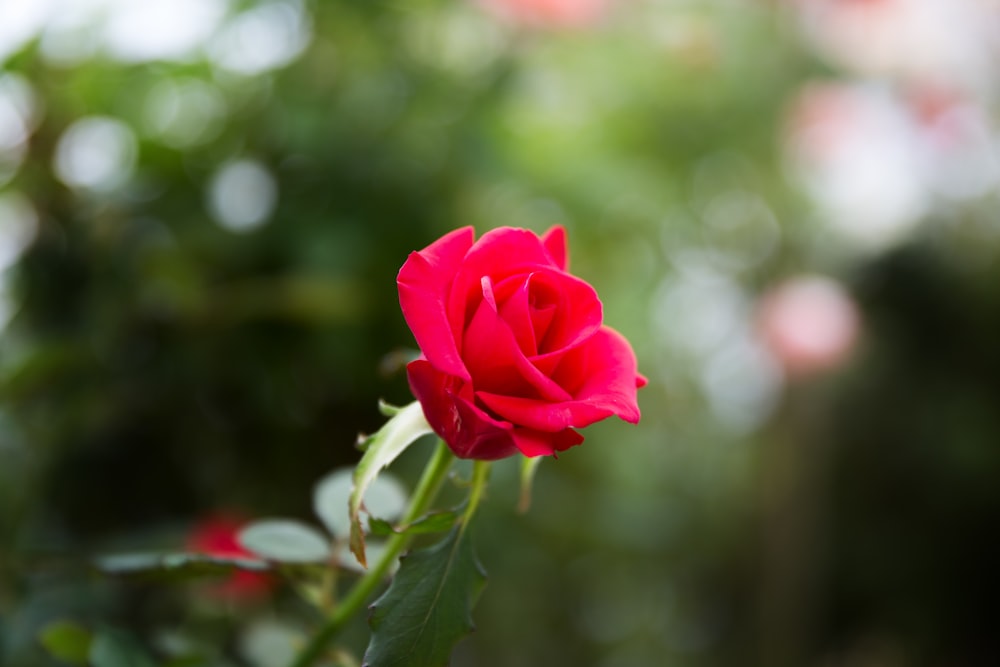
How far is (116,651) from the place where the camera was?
27 centimetres

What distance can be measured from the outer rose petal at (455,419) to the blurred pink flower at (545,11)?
56cm

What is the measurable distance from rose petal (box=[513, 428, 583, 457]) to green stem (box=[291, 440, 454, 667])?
4 centimetres

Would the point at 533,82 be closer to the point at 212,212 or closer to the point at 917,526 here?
the point at 212,212

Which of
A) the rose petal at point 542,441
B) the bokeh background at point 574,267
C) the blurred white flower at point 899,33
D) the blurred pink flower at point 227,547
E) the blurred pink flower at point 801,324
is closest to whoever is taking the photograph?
the rose petal at point 542,441

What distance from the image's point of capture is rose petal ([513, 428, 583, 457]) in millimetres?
180

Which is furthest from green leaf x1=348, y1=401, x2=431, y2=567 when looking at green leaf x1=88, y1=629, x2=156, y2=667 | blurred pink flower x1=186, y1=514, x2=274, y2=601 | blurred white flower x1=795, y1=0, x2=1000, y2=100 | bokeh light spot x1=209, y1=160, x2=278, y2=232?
blurred white flower x1=795, y1=0, x2=1000, y2=100

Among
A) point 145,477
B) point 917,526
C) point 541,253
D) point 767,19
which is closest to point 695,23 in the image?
point 767,19

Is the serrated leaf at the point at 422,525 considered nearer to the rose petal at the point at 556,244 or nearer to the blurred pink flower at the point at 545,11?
the rose petal at the point at 556,244

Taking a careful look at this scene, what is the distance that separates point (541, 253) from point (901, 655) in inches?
62.8

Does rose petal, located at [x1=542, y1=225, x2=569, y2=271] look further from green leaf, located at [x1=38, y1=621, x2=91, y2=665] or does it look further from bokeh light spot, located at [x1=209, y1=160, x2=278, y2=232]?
bokeh light spot, located at [x1=209, y1=160, x2=278, y2=232]

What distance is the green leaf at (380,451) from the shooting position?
20cm

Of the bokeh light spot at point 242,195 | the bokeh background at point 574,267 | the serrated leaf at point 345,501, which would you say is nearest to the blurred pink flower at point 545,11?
the bokeh background at point 574,267

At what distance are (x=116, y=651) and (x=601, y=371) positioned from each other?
0.18m

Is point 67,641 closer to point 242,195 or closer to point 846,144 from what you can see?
point 242,195
